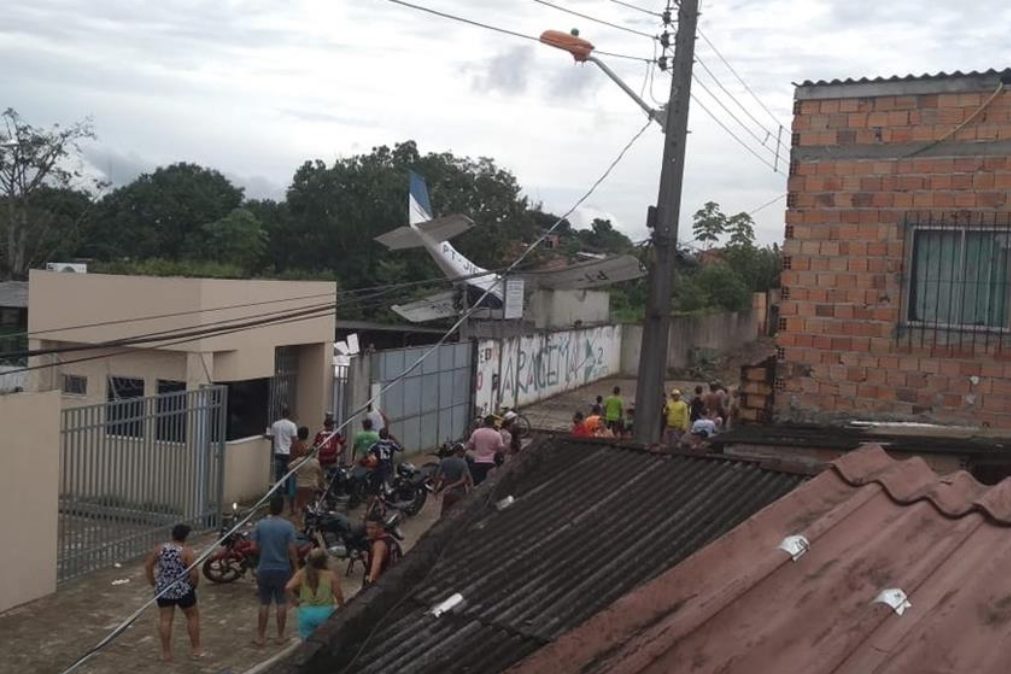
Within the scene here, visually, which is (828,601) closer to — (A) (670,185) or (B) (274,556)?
(B) (274,556)

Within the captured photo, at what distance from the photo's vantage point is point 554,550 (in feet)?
14.6

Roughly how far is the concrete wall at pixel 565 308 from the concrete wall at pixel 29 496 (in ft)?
70.9

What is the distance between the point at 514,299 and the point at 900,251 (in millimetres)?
16199

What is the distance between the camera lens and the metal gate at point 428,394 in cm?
1739

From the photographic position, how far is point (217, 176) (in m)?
49.4

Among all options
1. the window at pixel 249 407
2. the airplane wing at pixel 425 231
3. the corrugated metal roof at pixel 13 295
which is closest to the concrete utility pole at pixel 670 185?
the window at pixel 249 407

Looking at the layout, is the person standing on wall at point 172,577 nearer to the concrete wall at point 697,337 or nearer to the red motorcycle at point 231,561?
the red motorcycle at point 231,561

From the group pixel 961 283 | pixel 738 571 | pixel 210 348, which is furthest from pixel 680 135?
pixel 738 571

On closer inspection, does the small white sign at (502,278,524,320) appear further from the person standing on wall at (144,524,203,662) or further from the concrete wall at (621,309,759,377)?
the person standing on wall at (144,524,203,662)

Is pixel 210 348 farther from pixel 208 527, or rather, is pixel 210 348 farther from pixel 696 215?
pixel 696 215

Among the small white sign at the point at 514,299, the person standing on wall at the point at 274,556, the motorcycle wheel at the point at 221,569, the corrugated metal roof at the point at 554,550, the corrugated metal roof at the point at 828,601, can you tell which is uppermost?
the small white sign at the point at 514,299

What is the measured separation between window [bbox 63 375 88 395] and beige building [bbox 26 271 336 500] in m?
0.01

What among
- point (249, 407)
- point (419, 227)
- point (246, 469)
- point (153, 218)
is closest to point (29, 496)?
point (246, 469)

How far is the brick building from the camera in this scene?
290 inches
